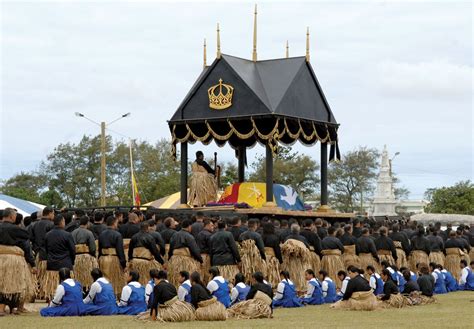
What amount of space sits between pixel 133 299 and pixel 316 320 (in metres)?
3.08

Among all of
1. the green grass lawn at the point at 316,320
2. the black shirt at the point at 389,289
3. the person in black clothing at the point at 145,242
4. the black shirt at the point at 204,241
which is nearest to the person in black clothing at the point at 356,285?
the green grass lawn at the point at 316,320

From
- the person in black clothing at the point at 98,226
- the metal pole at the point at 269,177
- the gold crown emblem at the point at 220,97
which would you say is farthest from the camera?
the gold crown emblem at the point at 220,97

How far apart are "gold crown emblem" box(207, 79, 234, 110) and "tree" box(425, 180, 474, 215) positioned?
43.2 metres

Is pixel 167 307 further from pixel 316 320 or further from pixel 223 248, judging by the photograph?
pixel 223 248

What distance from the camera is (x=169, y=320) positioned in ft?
48.8

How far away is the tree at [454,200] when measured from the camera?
6656 centimetres

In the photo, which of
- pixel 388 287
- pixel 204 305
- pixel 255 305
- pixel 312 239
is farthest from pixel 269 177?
pixel 204 305

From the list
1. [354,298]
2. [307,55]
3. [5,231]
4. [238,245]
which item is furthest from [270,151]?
[5,231]

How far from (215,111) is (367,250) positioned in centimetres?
595

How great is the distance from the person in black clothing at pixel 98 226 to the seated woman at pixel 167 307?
372cm

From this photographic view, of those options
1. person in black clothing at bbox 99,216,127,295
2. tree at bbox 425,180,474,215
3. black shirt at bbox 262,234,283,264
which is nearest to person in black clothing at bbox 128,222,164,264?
person in black clothing at bbox 99,216,127,295

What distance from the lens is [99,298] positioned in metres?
16.1

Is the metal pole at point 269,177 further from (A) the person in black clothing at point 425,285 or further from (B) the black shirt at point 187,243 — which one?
(B) the black shirt at point 187,243

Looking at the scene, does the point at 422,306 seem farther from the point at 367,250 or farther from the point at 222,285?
the point at 222,285
